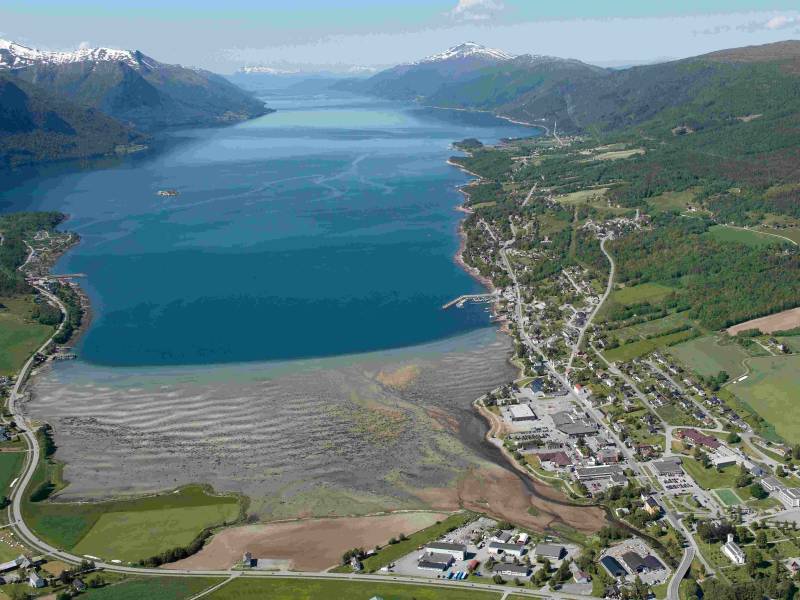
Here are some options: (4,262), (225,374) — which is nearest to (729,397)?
(225,374)

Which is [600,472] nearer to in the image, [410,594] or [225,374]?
[410,594]

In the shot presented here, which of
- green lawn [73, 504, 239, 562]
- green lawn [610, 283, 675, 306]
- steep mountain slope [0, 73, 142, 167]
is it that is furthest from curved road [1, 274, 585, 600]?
steep mountain slope [0, 73, 142, 167]

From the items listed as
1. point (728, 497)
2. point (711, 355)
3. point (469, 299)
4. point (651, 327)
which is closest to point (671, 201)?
point (651, 327)

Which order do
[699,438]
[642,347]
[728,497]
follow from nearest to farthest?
[728,497]
[699,438]
[642,347]

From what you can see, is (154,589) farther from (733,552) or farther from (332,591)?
(733,552)

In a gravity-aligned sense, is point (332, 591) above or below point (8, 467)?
below

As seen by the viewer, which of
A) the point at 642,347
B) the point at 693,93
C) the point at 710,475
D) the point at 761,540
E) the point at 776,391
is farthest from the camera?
the point at 693,93
